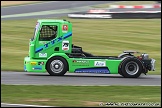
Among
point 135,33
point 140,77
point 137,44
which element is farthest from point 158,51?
point 140,77

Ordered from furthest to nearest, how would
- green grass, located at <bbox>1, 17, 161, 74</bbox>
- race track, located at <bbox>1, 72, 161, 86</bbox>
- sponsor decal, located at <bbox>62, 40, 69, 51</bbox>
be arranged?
green grass, located at <bbox>1, 17, 161, 74</bbox> < sponsor decal, located at <bbox>62, 40, 69, 51</bbox> < race track, located at <bbox>1, 72, 161, 86</bbox>

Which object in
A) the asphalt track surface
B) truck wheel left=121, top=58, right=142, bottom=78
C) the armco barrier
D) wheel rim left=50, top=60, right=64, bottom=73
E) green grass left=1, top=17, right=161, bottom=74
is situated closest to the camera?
truck wheel left=121, top=58, right=142, bottom=78

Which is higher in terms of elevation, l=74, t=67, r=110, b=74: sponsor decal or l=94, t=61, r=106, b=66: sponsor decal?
l=94, t=61, r=106, b=66: sponsor decal

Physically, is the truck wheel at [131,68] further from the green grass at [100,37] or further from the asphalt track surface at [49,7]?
the asphalt track surface at [49,7]

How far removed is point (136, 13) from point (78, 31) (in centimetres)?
572

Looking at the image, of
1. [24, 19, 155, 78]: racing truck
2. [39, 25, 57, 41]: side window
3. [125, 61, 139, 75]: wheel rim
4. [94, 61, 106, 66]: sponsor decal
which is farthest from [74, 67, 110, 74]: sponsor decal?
[39, 25, 57, 41]: side window

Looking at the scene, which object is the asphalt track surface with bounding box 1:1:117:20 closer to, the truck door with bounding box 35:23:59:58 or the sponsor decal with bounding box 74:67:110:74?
the truck door with bounding box 35:23:59:58

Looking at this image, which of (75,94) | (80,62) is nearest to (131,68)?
(80,62)

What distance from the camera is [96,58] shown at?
18453 millimetres

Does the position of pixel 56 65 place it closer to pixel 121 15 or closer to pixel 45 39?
pixel 45 39

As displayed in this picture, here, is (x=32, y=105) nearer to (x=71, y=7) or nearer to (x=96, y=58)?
(x=96, y=58)

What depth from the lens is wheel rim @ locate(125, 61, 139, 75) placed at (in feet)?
59.7

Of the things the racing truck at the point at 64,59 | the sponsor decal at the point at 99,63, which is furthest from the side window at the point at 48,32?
the sponsor decal at the point at 99,63

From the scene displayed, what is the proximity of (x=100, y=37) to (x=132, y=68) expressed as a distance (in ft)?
43.6
